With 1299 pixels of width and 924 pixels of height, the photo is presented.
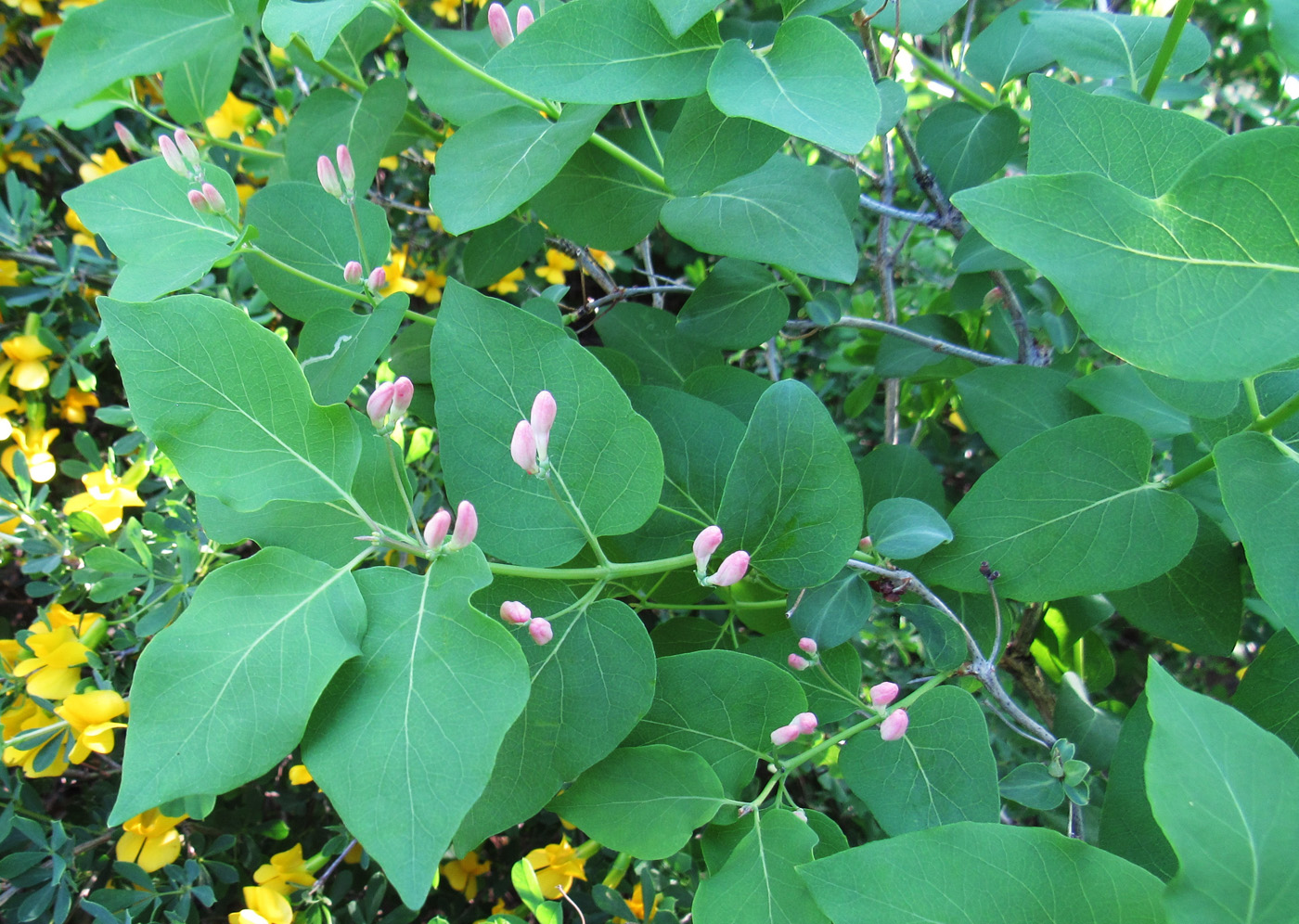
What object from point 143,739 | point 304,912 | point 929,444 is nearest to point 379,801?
point 143,739

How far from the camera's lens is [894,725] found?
56 cm

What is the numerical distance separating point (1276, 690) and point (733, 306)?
0.56 m

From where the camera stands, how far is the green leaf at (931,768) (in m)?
0.58

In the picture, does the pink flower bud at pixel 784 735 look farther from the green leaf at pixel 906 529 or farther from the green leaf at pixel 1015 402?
the green leaf at pixel 1015 402

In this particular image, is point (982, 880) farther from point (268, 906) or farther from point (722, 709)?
point (268, 906)

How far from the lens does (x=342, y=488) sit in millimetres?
557

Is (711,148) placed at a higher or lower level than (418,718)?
higher

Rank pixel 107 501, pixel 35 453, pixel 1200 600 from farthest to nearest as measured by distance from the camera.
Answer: pixel 35 453 → pixel 107 501 → pixel 1200 600

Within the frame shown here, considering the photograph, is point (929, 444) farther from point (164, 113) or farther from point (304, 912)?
point (164, 113)

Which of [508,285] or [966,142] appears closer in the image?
[966,142]

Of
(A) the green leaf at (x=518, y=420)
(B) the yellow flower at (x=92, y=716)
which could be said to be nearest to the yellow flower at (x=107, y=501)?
(B) the yellow flower at (x=92, y=716)

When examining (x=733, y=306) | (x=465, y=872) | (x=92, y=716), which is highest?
(x=733, y=306)

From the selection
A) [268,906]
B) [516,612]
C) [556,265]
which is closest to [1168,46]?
[516,612]

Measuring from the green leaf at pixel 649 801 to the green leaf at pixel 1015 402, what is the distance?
404 millimetres
